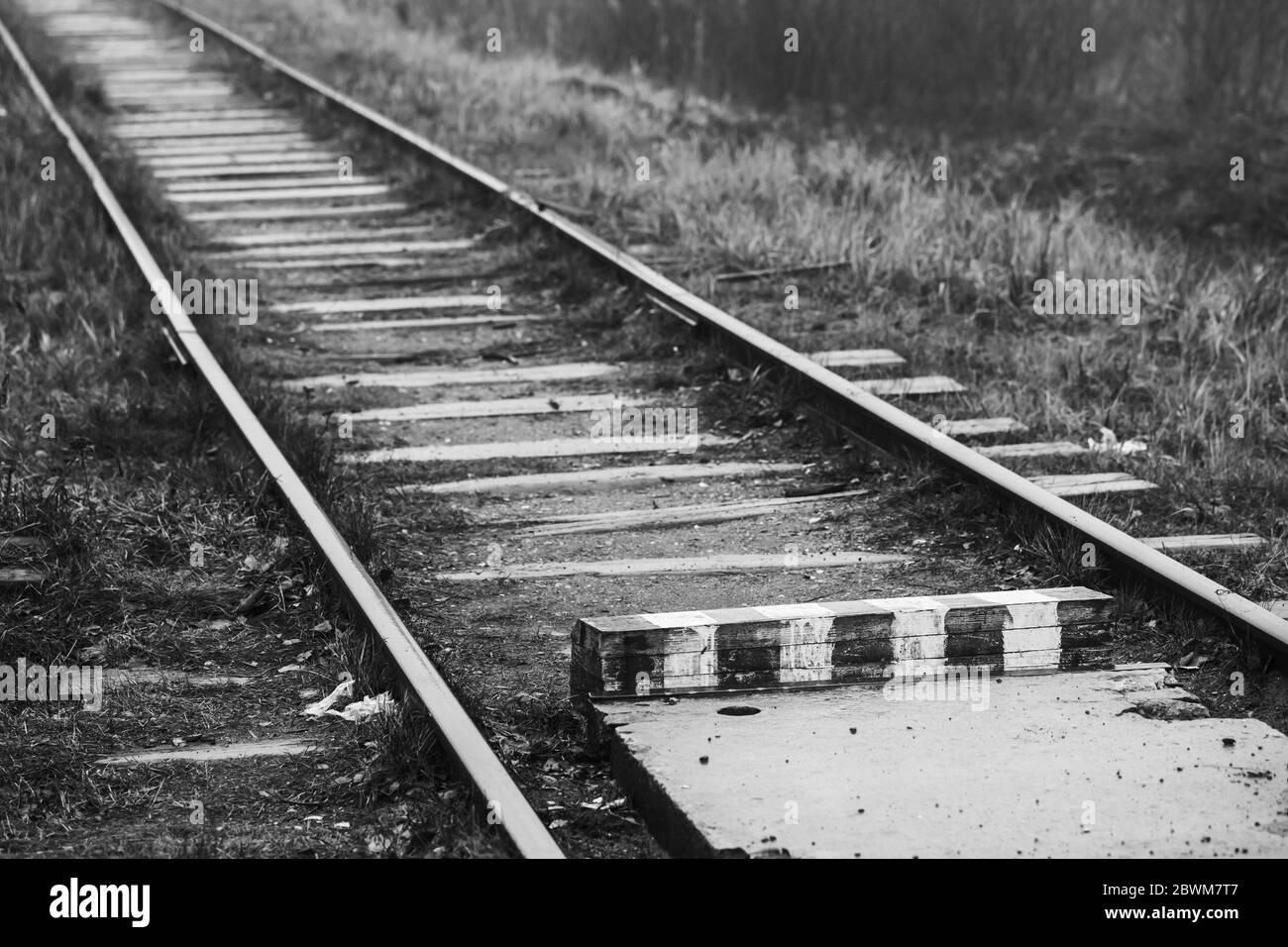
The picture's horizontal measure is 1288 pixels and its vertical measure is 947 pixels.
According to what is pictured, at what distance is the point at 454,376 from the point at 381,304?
1438 millimetres

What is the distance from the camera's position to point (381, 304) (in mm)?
8453

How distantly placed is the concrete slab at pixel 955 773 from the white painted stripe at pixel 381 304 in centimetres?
478

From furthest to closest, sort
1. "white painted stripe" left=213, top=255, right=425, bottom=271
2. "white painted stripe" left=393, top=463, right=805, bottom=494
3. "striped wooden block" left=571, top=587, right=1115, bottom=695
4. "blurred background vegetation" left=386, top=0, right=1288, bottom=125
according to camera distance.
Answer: "blurred background vegetation" left=386, top=0, right=1288, bottom=125
"white painted stripe" left=213, top=255, right=425, bottom=271
"white painted stripe" left=393, top=463, right=805, bottom=494
"striped wooden block" left=571, top=587, right=1115, bottom=695

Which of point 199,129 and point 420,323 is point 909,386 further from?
point 199,129

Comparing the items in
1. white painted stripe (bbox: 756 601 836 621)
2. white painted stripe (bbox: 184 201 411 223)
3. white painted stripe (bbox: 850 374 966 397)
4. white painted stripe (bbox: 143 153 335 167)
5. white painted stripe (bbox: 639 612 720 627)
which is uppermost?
white painted stripe (bbox: 143 153 335 167)

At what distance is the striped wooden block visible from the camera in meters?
3.97

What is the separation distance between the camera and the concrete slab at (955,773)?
10.7ft

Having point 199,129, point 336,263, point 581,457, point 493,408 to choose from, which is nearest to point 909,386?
point 581,457

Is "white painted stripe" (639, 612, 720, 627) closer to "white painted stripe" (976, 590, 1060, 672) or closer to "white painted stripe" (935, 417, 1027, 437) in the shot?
"white painted stripe" (976, 590, 1060, 672)

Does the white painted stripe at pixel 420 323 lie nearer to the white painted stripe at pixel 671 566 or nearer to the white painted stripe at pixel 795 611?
the white painted stripe at pixel 671 566

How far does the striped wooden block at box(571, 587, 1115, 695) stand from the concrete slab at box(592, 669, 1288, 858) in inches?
2.5

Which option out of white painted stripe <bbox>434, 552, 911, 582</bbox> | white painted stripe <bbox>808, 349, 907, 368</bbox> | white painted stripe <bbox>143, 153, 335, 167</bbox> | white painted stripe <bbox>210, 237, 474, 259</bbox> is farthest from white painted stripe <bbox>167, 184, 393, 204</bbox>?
white painted stripe <bbox>434, 552, 911, 582</bbox>

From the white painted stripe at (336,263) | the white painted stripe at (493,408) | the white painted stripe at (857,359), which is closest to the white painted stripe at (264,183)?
the white painted stripe at (336,263)
